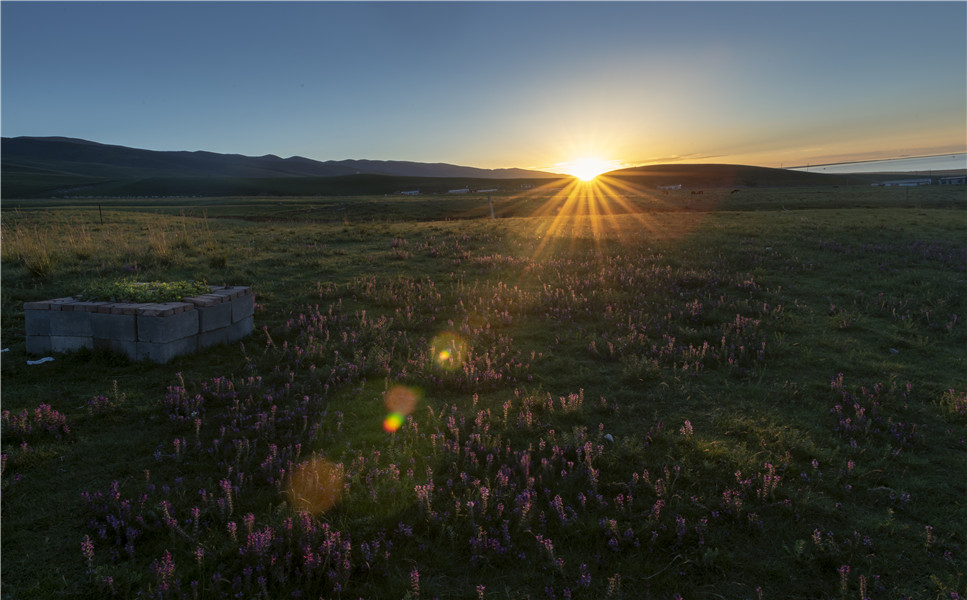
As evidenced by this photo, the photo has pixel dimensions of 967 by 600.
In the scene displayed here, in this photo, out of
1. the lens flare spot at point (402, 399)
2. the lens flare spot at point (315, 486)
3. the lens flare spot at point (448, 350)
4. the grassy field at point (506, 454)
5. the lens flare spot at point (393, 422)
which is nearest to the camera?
the grassy field at point (506, 454)

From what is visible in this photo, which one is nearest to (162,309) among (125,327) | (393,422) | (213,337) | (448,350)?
(125,327)

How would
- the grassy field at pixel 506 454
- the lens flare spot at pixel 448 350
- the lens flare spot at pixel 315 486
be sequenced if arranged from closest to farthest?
the grassy field at pixel 506 454, the lens flare spot at pixel 315 486, the lens flare spot at pixel 448 350

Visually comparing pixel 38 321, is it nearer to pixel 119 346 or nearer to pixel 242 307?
pixel 119 346

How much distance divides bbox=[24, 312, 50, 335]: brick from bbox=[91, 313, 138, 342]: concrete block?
866mm

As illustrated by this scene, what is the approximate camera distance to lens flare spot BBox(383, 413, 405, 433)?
6.18 meters

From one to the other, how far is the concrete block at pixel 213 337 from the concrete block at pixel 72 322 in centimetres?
160

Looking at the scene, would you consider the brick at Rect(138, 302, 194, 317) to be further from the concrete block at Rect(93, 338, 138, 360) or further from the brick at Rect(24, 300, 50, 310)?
the brick at Rect(24, 300, 50, 310)

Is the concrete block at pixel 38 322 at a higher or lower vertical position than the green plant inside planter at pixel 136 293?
lower

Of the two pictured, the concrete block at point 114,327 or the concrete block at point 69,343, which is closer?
the concrete block at point 114,327

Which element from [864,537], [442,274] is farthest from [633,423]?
[442,274]

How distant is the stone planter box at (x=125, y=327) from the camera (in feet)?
25.7

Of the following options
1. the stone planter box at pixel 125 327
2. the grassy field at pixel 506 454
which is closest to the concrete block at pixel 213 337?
the stone planter box at pixel 125 327

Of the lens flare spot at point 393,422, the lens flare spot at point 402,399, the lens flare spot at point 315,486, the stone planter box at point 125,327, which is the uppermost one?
the stone planter box at point 125,327

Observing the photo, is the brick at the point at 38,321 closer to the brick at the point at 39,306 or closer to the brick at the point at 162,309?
the brick at the point at 39,306
